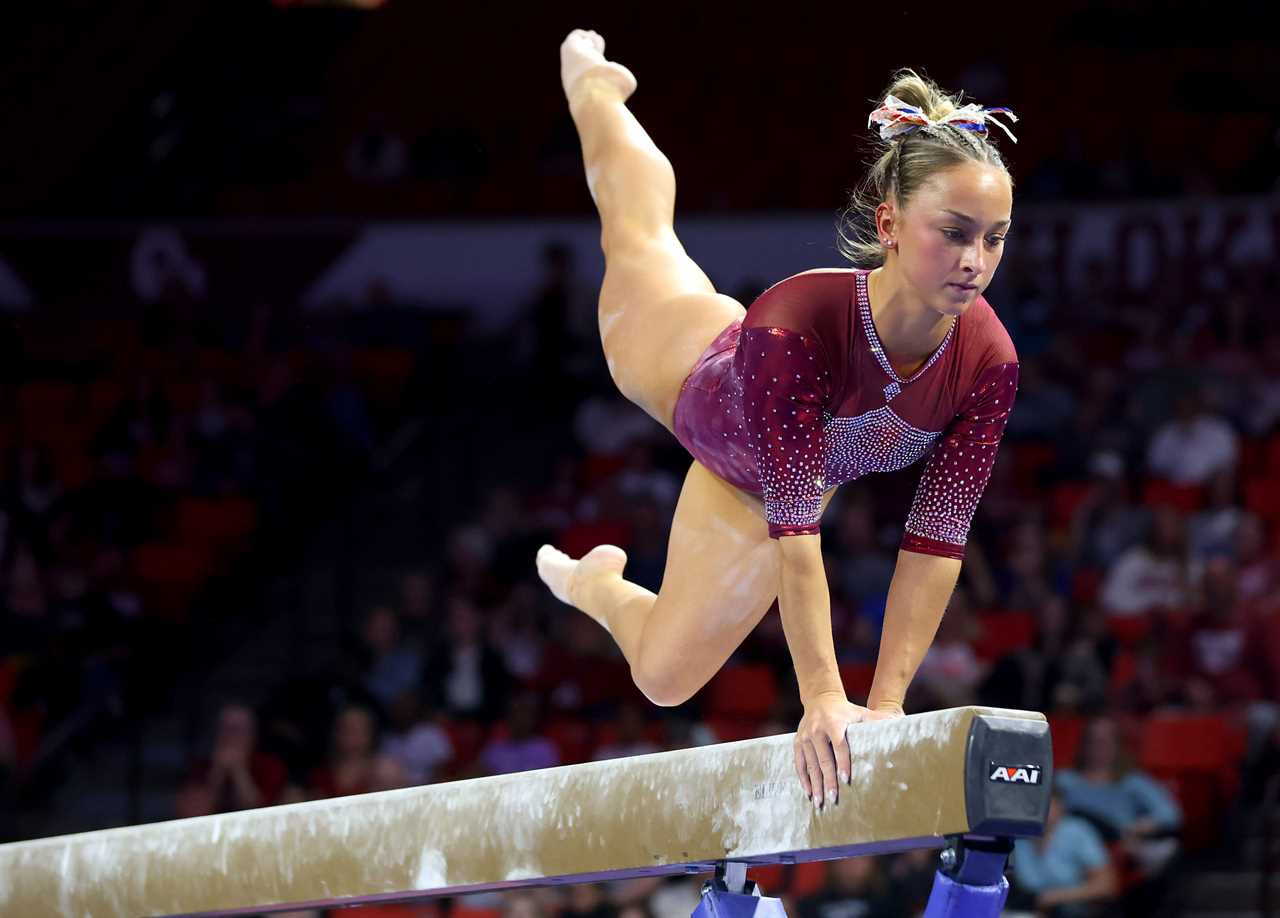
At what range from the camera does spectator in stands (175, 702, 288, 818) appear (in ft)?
25.2

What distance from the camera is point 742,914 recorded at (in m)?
3.14

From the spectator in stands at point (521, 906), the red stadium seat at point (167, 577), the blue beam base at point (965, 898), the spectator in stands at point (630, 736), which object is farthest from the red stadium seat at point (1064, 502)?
the blue beam base at point (965, 898)

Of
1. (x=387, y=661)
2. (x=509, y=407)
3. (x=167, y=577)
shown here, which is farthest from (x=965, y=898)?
(x=509, y=407)

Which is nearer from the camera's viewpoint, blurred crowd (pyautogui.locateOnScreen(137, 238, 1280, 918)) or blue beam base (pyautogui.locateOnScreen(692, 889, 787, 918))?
blue beam base (pyautogui.locateOnScreen(692, 889, 787, 918))

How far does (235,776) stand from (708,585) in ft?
14.7

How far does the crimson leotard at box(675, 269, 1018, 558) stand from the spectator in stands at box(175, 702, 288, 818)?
15.7 ft

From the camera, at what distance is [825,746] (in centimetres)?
290

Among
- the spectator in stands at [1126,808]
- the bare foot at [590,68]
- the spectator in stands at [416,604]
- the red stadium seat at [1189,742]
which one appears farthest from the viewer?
the spectator in stands at [416,604]

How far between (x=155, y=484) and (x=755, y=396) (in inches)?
292

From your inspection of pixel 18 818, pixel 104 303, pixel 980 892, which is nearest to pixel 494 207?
pixel 104 303

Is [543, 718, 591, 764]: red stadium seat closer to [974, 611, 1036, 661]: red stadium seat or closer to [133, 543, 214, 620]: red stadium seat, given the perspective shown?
[974, 611, 1036, 661]: red stadium seat

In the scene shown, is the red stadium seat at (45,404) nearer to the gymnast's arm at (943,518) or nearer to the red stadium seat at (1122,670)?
the red stadium seat at (1122,670)

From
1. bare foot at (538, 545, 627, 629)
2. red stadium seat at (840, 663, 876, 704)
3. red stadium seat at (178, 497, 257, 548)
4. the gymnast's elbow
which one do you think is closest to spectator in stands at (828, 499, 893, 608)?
red stadium seat at (840, 663, 876, 704)

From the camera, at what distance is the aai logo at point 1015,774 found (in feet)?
8.39
